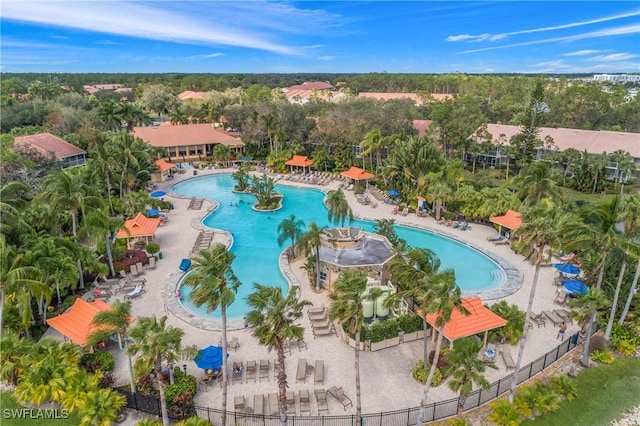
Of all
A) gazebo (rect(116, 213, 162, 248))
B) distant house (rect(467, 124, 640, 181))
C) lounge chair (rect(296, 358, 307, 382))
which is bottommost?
lounge chair (rect(296, 358, 307, 382))

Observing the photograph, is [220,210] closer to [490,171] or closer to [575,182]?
[490,171]

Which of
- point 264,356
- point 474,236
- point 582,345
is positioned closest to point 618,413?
point 582,345

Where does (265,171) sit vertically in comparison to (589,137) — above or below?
below

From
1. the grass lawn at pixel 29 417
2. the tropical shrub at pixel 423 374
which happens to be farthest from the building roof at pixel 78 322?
the tropical shrub at pixel 423 374

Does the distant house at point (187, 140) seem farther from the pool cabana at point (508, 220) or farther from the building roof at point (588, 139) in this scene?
the pool cabana at point (508, 220)

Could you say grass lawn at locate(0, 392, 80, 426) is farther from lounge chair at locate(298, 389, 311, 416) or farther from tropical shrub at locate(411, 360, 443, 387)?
tropical shrub at locate(411, 360, 443, 387)

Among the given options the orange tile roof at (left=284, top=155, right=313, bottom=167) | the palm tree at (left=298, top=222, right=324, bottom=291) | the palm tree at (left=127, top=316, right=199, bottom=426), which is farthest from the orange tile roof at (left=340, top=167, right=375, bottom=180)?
the palm tree at (left=127, top=316, right=199, bottom=426)
